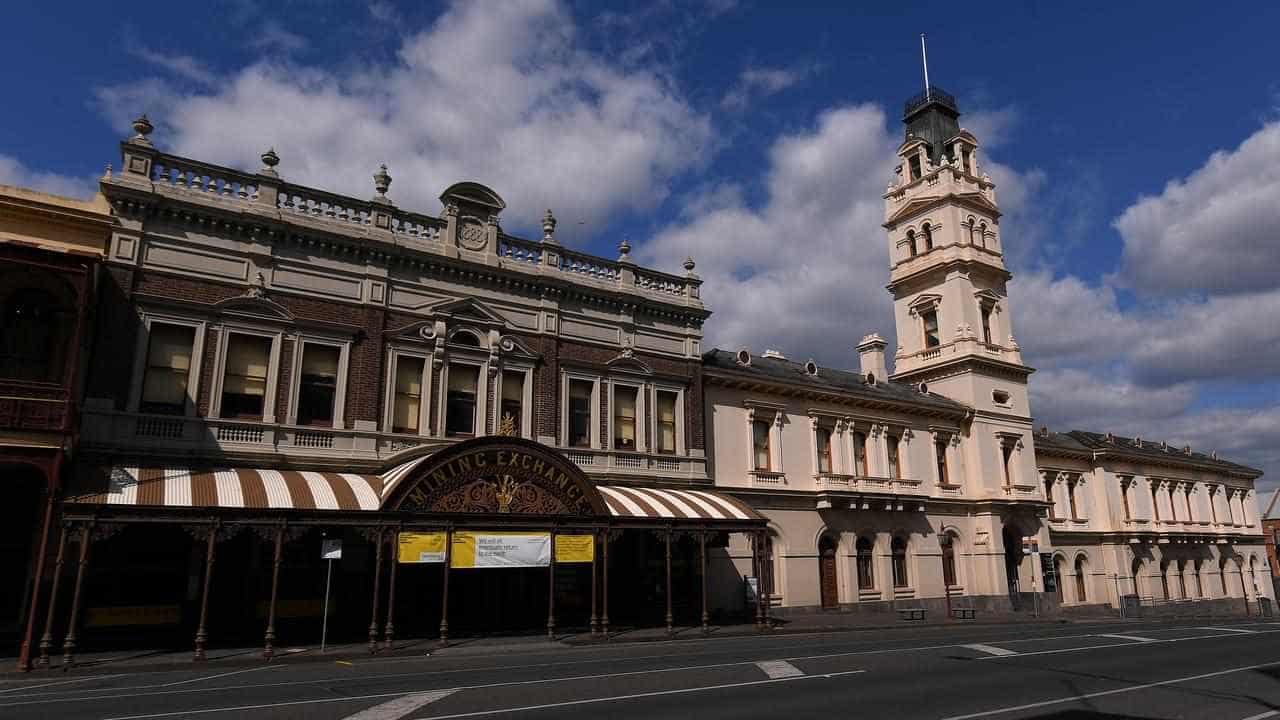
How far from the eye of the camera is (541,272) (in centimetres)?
2527

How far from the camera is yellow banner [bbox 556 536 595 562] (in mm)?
20797

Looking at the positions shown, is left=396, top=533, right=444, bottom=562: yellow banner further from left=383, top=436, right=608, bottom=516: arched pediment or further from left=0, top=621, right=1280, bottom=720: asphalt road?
left=0, top=621, right=1280, bottom=720: asphalt road

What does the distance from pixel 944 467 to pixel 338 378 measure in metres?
27.9

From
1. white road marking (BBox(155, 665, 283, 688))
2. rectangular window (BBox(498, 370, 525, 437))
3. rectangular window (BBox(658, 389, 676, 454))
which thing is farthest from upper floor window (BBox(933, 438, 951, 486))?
white road marking (BBox(155, 665, 283, 688))

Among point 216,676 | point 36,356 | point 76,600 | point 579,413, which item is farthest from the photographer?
point 579,413

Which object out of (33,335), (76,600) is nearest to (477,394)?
(33,335)

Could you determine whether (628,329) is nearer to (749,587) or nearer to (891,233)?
(749,587)

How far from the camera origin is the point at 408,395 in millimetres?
22656

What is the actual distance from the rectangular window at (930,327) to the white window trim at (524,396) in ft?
86.5

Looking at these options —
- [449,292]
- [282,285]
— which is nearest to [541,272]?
[449,292]

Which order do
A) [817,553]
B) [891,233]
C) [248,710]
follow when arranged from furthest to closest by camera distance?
[891,233], [817,553], [248,710]

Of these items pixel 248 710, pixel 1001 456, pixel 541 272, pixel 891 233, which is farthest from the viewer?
pixel 891 233

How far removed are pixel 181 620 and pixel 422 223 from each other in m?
12.0

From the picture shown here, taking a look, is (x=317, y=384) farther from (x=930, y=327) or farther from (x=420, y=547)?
(x=930, y=327)
